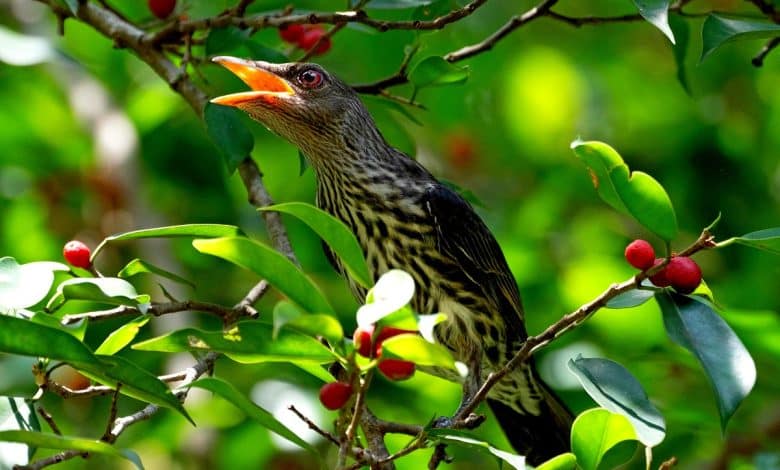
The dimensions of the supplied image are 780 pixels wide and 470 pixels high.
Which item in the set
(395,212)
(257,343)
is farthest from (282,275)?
(395,212)

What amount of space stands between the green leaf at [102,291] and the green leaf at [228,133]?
0.99 metres

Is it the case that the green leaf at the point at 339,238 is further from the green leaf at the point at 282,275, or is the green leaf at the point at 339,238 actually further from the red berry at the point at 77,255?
the red berry at the point at 77,255

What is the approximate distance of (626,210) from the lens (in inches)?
105

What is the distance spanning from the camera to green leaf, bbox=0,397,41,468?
2545 mm

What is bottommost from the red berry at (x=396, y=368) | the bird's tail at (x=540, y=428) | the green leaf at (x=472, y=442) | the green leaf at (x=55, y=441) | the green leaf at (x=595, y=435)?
the bird's tail at (x=540, y=428)

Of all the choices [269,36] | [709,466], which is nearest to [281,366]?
[269,36]

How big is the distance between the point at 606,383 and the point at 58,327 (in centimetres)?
118

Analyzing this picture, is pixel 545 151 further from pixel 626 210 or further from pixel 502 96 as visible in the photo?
pixel 626 210

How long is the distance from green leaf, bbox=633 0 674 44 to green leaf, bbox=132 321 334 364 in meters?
1.21

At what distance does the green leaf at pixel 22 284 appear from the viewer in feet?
8.55

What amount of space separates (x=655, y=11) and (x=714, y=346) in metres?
0.90

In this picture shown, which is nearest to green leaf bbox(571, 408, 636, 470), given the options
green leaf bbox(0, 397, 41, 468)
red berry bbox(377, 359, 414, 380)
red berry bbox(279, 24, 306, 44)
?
red berry bbox(377, 359, 414, 380)

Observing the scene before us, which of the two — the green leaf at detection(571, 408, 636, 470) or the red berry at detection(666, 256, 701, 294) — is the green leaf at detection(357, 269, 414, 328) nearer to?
the green leaf at detection(571, 408, 636, 470)

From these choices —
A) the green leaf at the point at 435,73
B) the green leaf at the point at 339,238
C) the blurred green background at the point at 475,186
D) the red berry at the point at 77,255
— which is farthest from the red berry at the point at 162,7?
the green leaf at the point at 339,238
